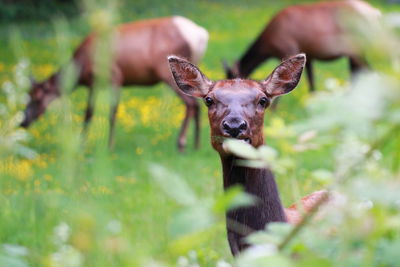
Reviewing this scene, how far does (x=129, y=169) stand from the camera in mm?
9352

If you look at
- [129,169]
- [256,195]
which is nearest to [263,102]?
[256,195]

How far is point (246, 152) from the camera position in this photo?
1.66m

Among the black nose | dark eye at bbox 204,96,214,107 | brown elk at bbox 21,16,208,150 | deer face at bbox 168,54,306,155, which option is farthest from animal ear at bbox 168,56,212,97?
brown elk at bbox 21,16,208,150

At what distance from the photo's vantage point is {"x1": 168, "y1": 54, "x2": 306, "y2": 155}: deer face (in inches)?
146

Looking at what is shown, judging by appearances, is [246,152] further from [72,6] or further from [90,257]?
[72,6]

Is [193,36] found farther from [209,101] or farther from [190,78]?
[209,101]

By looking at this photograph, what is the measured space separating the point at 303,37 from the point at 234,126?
9495 millimetres

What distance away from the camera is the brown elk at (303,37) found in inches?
502

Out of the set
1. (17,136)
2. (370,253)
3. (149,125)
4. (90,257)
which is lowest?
(149,125)

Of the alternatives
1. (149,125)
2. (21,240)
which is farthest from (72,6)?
(21,240)

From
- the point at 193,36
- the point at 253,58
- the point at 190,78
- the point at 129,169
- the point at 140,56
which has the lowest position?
the point at 253,58

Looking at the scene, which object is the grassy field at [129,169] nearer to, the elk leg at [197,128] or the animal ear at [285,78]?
the elk leg at [197,128]

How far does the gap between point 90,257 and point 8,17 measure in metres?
21.3

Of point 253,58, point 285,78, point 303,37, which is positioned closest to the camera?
point 285,78
